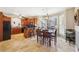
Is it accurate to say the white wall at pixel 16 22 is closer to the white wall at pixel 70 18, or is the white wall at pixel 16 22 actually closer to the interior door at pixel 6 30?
the interior door at pixel 6 30

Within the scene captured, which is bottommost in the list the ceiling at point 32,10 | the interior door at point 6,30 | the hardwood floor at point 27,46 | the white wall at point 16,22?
the hardwood floor at point 27,46

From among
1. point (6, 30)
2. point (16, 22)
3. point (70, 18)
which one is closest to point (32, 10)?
point (16, 22)

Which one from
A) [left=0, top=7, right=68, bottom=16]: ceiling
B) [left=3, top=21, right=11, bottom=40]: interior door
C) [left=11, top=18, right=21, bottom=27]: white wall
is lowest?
[left=3, top=21, right=11, bottom=40]: interior door

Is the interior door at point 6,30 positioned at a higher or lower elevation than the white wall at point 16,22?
lower

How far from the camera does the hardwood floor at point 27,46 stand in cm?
263

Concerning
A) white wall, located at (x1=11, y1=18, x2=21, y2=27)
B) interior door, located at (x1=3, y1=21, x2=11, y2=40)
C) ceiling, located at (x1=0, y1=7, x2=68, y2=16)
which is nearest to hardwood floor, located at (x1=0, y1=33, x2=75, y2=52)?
interior door, located at (x1=3, y1=21, x2=11, y2=40)

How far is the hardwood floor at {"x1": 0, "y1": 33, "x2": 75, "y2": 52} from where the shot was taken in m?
2.63

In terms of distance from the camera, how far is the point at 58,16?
103 inches

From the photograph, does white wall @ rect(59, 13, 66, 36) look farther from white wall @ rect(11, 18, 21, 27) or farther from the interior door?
the interior door

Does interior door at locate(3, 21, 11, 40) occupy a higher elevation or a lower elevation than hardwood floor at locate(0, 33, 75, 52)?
higher

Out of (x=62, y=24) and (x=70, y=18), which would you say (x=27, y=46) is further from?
(x=70, y=18)

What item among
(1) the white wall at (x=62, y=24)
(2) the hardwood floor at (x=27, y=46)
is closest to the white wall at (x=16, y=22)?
(2) the hardwood floor at (x=27, y=46)

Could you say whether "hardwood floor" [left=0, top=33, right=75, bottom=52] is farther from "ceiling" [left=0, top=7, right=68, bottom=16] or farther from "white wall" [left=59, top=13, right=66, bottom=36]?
"ceiling" [left=0, top=7, right=68, bottom=16]
